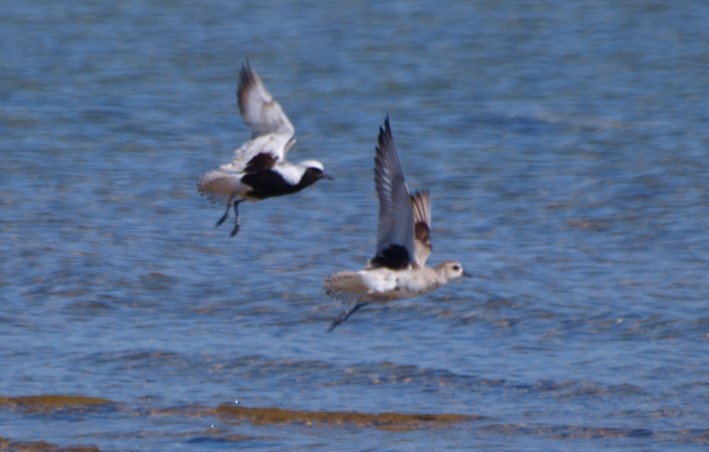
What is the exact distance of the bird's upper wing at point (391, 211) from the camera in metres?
8.34

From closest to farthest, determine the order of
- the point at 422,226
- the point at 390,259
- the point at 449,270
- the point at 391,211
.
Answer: the point at 391,211
the point at 390,259
the point at 449,270
the point at 422,226

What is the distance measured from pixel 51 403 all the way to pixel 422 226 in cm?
255

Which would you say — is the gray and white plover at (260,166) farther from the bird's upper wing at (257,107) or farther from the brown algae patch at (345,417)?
the brown algae patch at (345,417)

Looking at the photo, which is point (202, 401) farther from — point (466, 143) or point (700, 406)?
point (466, 143)

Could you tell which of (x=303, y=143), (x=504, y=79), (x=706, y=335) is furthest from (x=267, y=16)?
(x=706, y=335)

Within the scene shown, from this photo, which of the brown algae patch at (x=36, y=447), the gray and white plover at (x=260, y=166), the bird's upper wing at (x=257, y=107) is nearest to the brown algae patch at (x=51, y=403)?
the brown algae patch at (x=36, y=447)

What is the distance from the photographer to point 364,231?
1294 centimetres

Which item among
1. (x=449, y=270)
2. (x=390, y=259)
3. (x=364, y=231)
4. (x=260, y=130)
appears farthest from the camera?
(x=364, y=231)

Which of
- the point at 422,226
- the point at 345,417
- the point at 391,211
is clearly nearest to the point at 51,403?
the point at 345,417

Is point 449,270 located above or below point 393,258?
below

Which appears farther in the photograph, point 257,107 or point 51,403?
point 257,107

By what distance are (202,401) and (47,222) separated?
456 centimetres

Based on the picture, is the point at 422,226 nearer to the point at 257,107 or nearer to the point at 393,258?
the point at 393,258

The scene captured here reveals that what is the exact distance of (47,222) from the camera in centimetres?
1318
